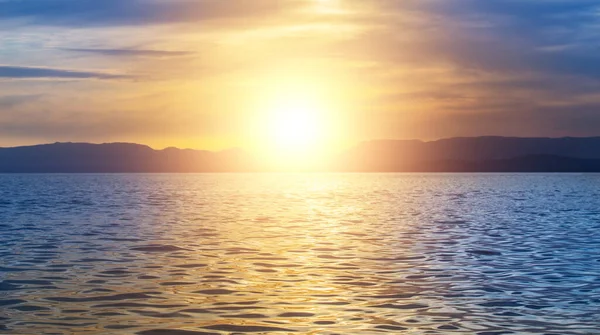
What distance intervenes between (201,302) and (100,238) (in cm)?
1851

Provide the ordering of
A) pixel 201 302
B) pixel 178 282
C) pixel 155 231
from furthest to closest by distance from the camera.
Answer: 1. pixel 155 231
2. pixel 178 282
3. pixel 201 302

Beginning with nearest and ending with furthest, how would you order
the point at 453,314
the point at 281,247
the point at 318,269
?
Answer: the point at 453,314 → the point at 318,269 → the point at 281,247

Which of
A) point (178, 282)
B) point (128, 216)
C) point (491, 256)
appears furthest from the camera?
point (128, 216)

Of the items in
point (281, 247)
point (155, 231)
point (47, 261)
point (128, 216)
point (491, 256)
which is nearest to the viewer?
point (47, 261)

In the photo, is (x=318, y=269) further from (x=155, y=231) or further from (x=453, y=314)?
(x=155, y=231)

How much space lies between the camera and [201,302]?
1872 centimetres

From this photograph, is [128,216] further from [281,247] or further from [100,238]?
[281,247]

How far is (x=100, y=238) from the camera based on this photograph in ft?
118

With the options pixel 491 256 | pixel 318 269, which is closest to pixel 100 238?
pixel 318 269

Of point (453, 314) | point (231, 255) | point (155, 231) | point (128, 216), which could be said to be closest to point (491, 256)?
point (231, 255)

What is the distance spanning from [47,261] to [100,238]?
29.9 ft

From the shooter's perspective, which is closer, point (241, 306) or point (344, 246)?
point (241, 306)

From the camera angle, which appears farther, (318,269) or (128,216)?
(128,216)

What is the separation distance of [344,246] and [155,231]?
12242 mm
